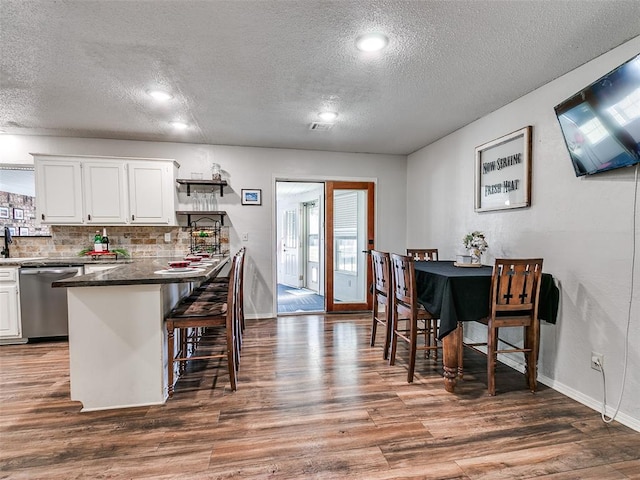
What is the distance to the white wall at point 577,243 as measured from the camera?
2.07 metres

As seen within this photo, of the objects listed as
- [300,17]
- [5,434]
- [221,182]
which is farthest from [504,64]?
[5,434]

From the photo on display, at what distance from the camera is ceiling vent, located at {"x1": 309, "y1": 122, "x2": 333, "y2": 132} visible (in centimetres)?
358

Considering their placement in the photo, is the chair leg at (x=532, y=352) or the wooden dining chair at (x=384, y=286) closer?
the chair leg at (x=532, y=352)

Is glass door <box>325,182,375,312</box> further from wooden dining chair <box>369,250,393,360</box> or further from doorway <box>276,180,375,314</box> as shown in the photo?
wooden dining chair <box>369,250,393,360</box>

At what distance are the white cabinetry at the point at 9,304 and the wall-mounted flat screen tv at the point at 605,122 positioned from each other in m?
5.16

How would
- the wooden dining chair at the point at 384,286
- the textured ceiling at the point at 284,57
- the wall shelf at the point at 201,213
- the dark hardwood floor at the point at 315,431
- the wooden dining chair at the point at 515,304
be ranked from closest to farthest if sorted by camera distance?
the dark hardwood floor at the point at 315,431
the textured ceiling at the point at 284,57
the wooden dining chair at the point at 515,304
the wooden dining chair at the point at 384,286
the wall shelf at the point at 201,213

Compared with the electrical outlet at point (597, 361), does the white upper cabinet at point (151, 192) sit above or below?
above

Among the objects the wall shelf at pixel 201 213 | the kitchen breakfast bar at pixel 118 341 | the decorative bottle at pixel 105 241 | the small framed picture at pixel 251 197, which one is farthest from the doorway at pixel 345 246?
the kitchen breakfast bar at pixel 118 341

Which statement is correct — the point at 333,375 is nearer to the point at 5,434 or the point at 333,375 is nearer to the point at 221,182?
the point at 5,434

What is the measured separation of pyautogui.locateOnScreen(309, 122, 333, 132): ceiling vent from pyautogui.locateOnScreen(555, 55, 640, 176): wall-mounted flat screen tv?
2056mm

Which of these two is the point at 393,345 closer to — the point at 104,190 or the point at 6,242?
the point at 104,190

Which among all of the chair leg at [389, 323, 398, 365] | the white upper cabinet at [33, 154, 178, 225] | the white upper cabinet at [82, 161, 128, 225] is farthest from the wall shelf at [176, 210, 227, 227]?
the chair leg at [389, 323, 398, 365]

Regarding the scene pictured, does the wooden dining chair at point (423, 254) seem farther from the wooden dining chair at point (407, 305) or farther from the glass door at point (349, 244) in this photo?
the glass door at point (349, 244)

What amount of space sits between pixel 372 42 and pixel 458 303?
71.5 inches
